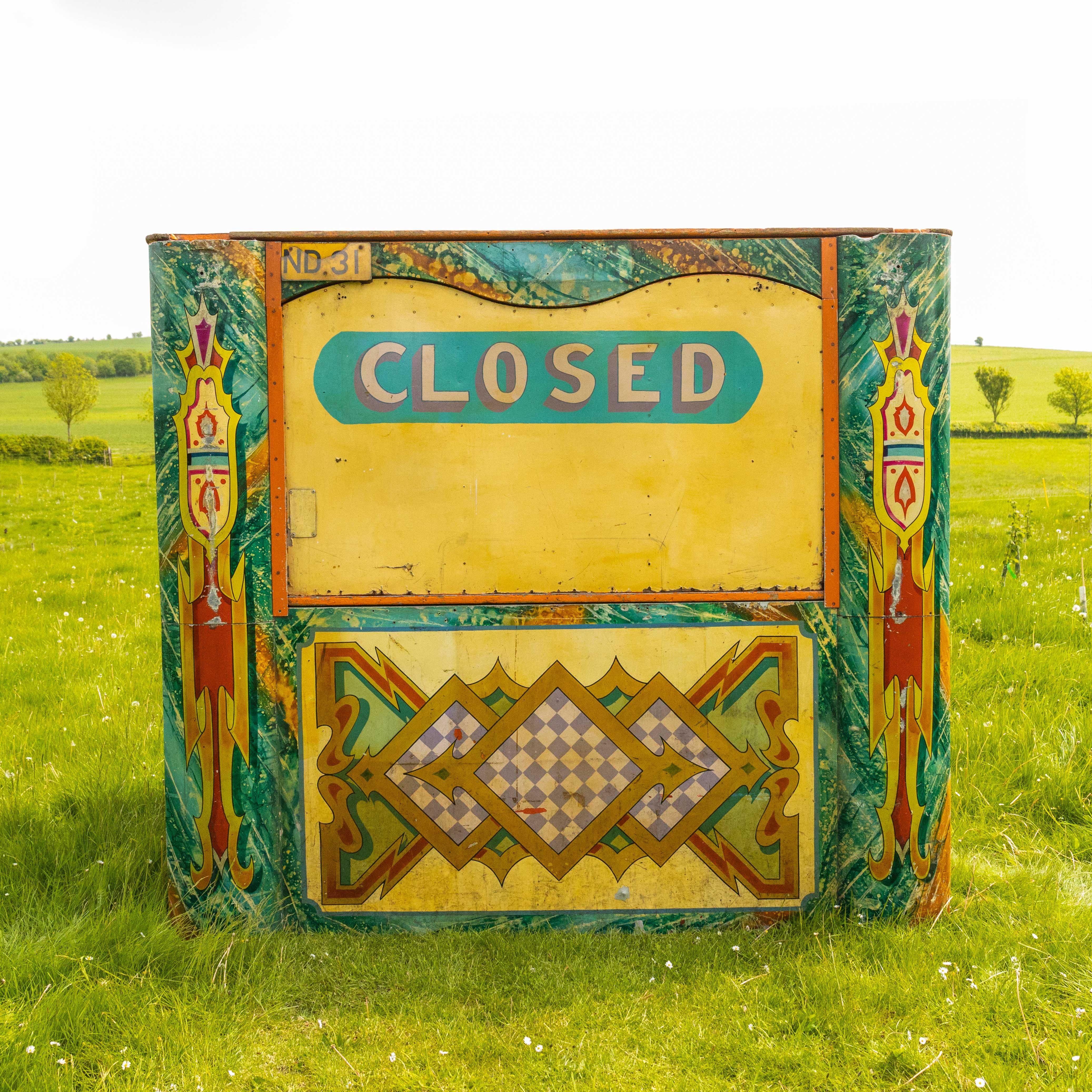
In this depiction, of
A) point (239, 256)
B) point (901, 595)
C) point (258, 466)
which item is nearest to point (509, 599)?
point (258, 466)

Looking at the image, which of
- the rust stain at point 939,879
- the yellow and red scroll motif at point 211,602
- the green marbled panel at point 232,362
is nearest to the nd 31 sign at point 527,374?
the green marbled panel at point 232,362

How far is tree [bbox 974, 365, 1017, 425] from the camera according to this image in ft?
87.3

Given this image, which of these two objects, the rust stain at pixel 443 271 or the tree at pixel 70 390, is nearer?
the rust stain at pixel 443 271

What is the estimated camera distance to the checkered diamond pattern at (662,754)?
9.30 ft

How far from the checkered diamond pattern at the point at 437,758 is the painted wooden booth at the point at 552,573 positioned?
1 cm

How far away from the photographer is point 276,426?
2775 millimetres

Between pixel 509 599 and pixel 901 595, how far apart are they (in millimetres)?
1390

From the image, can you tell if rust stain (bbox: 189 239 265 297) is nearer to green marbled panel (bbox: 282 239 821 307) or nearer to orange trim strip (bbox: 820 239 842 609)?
green marbled panel (bbox: 282 239 821 307)

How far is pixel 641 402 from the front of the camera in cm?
280

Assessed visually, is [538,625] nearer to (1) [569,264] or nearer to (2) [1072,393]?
(1) [569,264]

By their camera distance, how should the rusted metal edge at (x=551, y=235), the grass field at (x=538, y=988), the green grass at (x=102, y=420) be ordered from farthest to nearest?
the green grass at (x=102, y=420)
the rusted metal edge at (x=551, y=235)
the grass field at (x=538, y=988)

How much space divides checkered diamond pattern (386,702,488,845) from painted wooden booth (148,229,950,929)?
0.01m

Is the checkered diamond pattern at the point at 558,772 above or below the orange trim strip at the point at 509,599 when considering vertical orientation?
below

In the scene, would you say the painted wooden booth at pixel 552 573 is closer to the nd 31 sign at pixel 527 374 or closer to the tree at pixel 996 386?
the nd 31 sign at pixel 527 374
